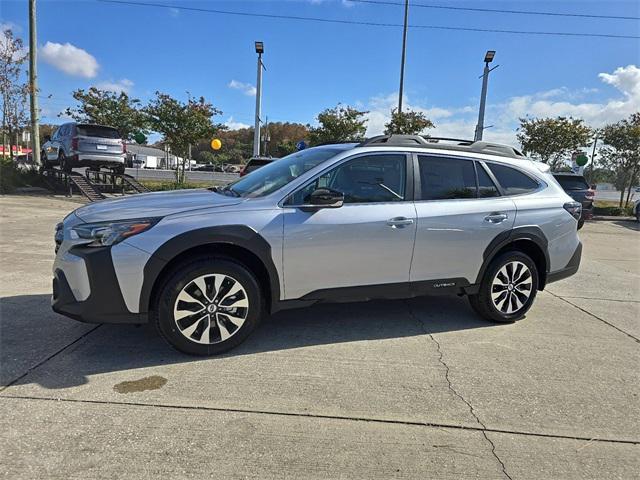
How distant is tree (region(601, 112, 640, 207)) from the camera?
68.6 ft

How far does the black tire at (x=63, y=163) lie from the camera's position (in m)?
15.5

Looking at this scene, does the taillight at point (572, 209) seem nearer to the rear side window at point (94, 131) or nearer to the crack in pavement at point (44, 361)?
the crack in pavement at point (44, 361)

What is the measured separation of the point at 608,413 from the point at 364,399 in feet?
5.57

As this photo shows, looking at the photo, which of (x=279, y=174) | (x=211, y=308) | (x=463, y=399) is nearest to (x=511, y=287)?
(x=463, y=399)

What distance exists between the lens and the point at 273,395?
310 centimetres

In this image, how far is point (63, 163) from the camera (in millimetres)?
15688

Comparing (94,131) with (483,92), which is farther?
(483,92)

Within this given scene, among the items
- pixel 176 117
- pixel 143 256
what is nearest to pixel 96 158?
pixel 176 117

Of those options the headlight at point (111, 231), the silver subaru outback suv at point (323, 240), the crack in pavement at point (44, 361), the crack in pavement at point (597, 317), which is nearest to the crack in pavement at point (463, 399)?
the silver subaru outback suv at point (323, 240)

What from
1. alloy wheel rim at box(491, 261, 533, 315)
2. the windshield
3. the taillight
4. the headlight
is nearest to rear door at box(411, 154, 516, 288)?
alloy wheel rim at box(491, 261, 533, 315)

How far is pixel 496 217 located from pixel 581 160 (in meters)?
19.6

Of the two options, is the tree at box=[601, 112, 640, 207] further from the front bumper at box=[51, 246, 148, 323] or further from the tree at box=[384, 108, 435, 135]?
the front bumper at box=[51, 246, 148, 323]

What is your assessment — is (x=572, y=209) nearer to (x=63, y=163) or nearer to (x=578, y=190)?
(x=578, y=190)

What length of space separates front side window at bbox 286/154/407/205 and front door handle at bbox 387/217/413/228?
0.64ft
